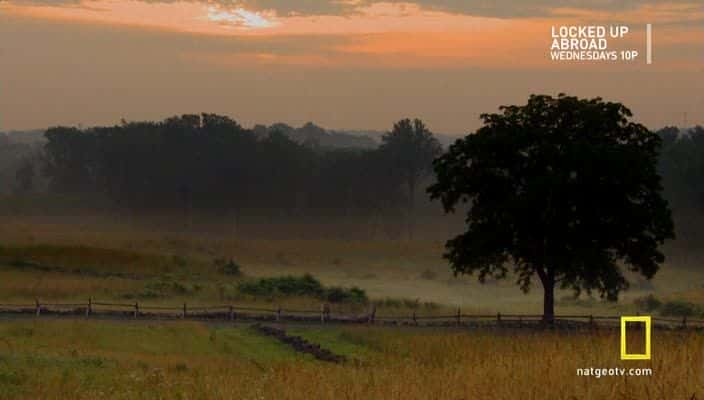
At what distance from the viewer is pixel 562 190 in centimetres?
4588

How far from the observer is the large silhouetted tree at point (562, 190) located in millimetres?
46312

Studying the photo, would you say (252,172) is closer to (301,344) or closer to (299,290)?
(299,290)

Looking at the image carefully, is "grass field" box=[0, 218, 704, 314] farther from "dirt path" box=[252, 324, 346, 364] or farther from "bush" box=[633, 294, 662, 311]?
"dirt path" box=[252, 324, 346, 364]

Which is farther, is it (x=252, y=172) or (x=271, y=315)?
(x=252, y=172)

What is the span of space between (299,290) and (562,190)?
25.1 meters

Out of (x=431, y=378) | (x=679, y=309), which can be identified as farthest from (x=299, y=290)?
(x=431, y=378)

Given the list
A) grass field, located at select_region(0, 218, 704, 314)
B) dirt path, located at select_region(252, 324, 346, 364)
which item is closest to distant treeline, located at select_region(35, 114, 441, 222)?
grass field, located at select_region(0, 218, 704, 314)

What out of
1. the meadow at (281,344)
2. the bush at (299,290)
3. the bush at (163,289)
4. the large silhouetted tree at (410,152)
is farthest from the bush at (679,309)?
the large silhouetted tree at (410,152)

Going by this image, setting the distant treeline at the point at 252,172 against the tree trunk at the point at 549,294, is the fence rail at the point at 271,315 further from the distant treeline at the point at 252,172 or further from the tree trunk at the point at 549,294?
the distant treeline at the point at 252,172

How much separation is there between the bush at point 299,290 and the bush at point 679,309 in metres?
22.0

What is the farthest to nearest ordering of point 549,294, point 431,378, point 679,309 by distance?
point 679,309 < point 549,294 < point 431,378

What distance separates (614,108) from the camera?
158ft

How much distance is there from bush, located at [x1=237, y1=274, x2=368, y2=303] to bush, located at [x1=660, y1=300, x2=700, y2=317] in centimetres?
2198

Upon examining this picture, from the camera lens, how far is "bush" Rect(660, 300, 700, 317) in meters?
62.6
